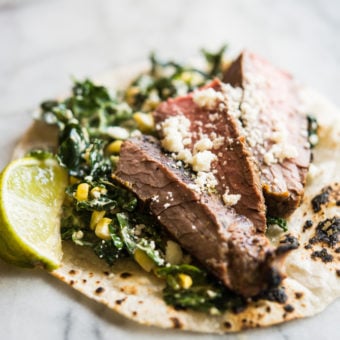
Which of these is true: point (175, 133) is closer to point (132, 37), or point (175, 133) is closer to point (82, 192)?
point (82, 192)

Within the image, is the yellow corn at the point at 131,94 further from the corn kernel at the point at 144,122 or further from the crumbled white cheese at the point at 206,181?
the crumbled white cheese at the point at 206,181

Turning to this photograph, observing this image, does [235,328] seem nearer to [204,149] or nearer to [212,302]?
[212,302]

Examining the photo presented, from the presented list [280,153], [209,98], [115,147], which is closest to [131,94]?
[115,147]

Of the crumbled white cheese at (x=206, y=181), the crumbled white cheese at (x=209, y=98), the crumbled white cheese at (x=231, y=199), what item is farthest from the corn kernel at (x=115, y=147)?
the crumbled white cheese at (x=231, y=199)

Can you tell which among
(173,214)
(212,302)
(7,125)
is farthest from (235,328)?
(7,125)

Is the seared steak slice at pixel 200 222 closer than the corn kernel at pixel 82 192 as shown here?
Yes
